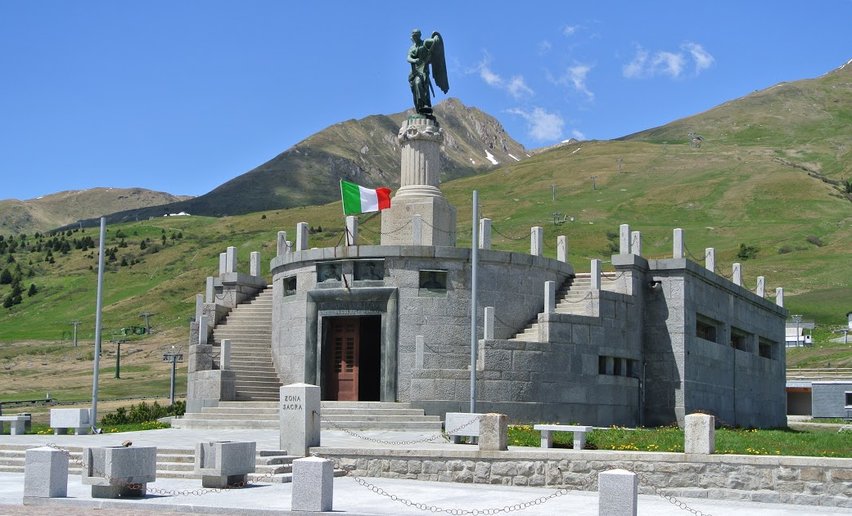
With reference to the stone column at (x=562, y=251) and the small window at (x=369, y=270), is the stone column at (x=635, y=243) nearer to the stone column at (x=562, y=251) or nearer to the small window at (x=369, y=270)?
the stone column at (x=562, y=251)

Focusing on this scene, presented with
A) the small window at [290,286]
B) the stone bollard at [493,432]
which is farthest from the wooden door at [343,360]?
the stone bollard at [493,432]

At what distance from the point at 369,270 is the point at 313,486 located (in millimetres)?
16930

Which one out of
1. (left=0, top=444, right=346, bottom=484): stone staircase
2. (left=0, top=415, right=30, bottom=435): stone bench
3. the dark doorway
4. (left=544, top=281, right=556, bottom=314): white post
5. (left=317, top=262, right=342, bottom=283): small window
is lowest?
(left=0, top=444, right=346, bottom=484): stone staircase

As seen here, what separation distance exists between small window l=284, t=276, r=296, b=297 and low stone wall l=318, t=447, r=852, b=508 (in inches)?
535

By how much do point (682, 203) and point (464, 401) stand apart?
117m

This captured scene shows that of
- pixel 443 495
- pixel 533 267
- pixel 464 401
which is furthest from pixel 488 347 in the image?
pixel 443 495

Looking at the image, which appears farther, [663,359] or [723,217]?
[723,217]

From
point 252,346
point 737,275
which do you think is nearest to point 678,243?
point 737,275

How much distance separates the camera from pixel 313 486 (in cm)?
1579

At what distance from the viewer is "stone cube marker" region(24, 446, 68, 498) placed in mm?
17203

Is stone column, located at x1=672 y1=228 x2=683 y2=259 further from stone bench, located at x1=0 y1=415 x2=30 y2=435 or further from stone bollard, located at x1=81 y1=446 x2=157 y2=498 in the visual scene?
stone bollard, located at x1=81 y1=446 x2=157 y2=498

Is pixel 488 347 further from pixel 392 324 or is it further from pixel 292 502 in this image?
pixel 292 502

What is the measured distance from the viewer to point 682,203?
142375mm

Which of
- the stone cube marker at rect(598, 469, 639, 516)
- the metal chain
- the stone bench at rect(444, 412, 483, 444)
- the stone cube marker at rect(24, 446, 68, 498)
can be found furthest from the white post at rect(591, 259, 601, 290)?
the stone cube marker at rect(24, 446, 68, 498)
